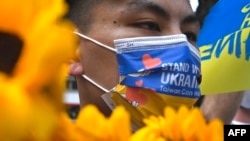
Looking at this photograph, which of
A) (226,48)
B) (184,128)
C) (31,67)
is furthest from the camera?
(226,48)

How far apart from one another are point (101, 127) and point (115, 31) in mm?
Answer: 1049

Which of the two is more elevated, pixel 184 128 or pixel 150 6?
pixel 150 6

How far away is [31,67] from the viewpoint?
46cm

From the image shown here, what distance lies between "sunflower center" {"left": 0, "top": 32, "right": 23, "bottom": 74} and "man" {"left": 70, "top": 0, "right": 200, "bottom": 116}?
120 centimetres

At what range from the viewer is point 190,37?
1.86 metres

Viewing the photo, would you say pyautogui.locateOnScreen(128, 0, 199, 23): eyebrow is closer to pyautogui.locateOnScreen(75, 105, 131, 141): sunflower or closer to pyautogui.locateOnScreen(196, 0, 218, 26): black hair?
pyautogui.locateOnScreen(196, 0, 218, 26): black hair

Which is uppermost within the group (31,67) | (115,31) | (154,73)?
(31,67)

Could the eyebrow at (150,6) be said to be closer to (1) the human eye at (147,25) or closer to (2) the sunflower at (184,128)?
(1) the human eye at (147,25)

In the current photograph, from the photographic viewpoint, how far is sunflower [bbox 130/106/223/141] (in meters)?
1.11

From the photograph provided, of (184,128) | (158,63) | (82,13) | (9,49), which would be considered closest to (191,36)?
(158,63)

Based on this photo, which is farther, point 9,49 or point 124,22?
point 124,22

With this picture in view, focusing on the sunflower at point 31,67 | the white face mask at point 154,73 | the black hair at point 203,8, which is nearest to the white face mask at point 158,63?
the white face mask at point 154,73

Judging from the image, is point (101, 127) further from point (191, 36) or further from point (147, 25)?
point (191, 36)

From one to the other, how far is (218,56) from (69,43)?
1185 mm
